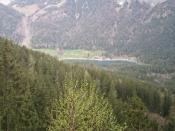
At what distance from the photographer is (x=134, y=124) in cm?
5878

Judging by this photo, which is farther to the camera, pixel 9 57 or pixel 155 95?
pixel 155 95

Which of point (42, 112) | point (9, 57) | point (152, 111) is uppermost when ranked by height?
point (9, 57)

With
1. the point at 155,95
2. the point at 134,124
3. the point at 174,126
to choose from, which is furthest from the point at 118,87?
the point at 134,124

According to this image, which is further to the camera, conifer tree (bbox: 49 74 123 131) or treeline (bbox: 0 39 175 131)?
treeline (bbox: 0 39 175 131)

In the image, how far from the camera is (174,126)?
428ft

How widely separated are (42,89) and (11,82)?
2324 centimetres

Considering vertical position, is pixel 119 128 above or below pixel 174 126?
above

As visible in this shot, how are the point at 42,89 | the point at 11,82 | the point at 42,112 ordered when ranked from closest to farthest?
the point at 11,82 → the point at 42,112 → the point at 42,89

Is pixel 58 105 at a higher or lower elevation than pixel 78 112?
higher

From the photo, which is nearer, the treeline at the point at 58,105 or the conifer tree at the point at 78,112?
the conifer tree at the point at 78,112

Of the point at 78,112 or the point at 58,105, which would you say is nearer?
the point at 78,112

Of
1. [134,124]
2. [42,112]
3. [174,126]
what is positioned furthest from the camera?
[174,126]

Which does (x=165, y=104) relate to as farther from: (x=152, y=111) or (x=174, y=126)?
(x=174, y=126)

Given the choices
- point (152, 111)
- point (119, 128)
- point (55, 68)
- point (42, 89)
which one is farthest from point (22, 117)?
point (152, 111)
